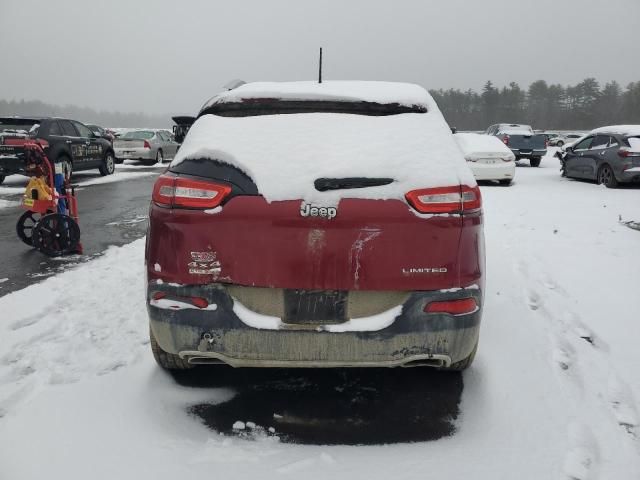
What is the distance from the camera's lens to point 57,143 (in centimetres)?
1339

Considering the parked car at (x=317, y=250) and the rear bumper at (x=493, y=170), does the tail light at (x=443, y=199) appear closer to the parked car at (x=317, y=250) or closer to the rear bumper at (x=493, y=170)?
the parked car at (x=317, y=250)

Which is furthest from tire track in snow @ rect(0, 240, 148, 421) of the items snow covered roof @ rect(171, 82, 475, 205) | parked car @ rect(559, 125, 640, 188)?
parked car @ rect(559, 125, 640, 188)

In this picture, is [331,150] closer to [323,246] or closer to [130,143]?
[323,246]

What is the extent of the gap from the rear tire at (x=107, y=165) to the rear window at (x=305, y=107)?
50.6 feet

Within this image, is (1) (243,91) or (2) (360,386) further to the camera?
(2) (360,386)

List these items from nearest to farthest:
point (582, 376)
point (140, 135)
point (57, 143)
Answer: point (582, 376), point (57, 143), point (140, 135)

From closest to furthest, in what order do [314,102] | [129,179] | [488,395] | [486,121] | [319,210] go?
[319,210]
[314,102]
[488,395]
[129,179]
[486,121]

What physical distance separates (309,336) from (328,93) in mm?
1291

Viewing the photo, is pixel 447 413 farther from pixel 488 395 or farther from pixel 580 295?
pixel 580 295

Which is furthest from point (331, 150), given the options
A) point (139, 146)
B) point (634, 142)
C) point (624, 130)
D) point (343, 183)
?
point (139, 146)

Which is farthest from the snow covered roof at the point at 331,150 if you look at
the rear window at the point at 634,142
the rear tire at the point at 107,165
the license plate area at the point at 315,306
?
the rear tire at the point at 107,165

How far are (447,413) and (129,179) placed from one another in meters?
15.1

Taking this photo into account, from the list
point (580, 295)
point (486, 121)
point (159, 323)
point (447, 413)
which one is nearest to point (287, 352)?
point (159, 323)

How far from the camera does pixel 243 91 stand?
106 inches
